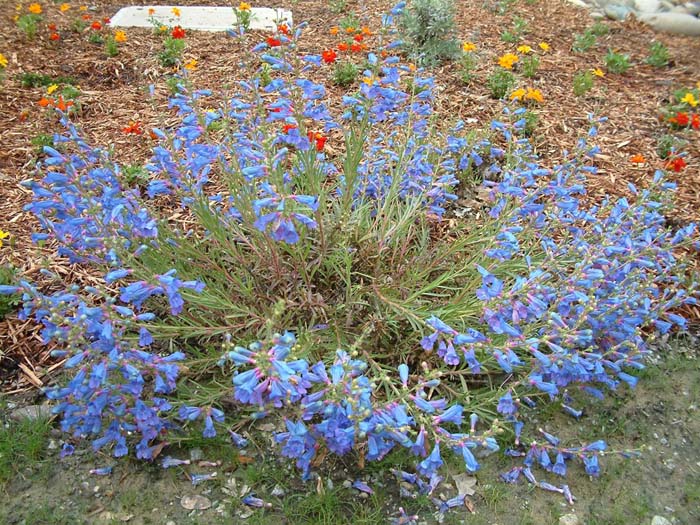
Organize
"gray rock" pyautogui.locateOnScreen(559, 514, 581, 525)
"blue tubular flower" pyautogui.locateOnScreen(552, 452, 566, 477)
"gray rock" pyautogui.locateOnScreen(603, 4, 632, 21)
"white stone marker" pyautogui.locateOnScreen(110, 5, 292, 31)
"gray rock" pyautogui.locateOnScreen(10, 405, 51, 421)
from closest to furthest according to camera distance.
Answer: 1. "gray rock" pyautogui.locateOnScreen(559, 514, 581, 525)
2. "blue tubular flower" pyautogui.locateOnScreen(552, 452, 566, 477)
3. "gray rock" pyautogui.locateOnScreen(10, 405, 51, 421)
4. "white stone marker" pyautogui.locateOnScreen(110, 5, 292, 31)
5. "gray rock" pyautogui.locateOnScreen(603, 4, 632, 21)

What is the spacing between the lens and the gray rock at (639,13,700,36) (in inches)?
280

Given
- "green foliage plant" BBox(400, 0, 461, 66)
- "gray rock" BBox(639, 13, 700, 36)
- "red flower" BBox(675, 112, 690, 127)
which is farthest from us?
"gray rock" BBox(639, 13, 700, 36)

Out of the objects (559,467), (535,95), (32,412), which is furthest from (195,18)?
(559,467)

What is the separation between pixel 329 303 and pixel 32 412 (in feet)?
5.06

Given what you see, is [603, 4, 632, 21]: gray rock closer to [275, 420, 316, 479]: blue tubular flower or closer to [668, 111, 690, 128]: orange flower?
[668, 111, 690, 128]: orange flower

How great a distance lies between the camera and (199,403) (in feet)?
8.39

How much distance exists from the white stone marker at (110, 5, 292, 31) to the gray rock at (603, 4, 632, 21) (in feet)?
13.8

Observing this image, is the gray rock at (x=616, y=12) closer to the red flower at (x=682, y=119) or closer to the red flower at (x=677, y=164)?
the red flower at (x=682, y=119)

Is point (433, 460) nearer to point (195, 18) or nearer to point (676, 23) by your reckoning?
point (195, 18)

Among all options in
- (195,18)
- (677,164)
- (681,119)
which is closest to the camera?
(677,164)

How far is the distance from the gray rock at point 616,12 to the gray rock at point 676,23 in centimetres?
26

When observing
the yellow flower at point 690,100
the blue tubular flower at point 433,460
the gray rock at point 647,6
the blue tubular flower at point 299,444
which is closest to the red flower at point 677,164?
the yellow flower at point 690,100

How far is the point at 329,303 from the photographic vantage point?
294 centimetres

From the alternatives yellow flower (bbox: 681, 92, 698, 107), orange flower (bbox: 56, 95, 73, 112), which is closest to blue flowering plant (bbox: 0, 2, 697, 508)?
orange flower (bbox: 56, 95, 73, 112)
